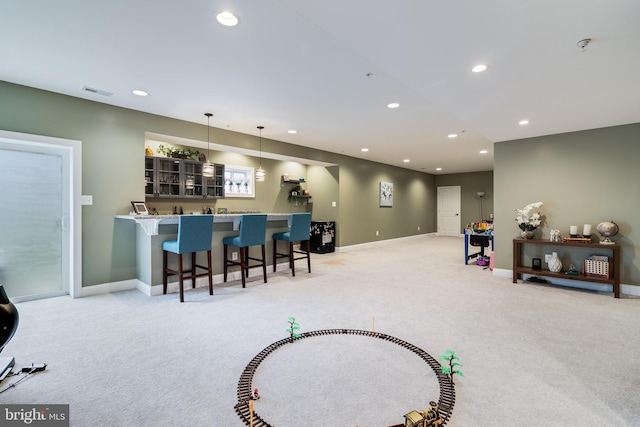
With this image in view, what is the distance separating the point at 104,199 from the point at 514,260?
5.99 metres

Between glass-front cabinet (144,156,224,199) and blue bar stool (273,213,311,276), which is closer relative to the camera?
blue bar stool (273,213,311,276)

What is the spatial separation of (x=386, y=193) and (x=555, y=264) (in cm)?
508

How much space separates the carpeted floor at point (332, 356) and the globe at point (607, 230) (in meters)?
0.79

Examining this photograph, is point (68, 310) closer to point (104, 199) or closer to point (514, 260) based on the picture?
point (104, 199)

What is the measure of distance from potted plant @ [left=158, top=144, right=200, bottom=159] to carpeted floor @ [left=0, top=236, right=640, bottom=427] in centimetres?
261

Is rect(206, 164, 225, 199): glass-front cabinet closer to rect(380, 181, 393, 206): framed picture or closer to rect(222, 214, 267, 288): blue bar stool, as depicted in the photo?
rect(222, 214, 267, 288): blue bar stool

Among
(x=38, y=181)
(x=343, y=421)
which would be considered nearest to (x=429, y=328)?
(x=343, y=421)

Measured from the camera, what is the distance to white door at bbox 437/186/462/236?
11.2 meters

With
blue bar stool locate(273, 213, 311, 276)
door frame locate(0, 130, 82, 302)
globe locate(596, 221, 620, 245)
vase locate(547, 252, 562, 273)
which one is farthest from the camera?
blue bar stool locate(273, 213, 311, 276)

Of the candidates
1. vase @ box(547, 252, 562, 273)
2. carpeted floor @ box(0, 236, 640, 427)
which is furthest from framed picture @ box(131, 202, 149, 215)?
vase @ box(547, 252, 562, 273)

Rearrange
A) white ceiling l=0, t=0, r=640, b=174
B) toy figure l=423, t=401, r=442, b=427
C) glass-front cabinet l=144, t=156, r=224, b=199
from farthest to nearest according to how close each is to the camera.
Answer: glass-front cabinet l=144, t=156, r=224, b=199, white ceiling l=0, t=0, r=640, b=174, toy figure l=423, t=401, r=442, b=427

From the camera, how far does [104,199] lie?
3.90 m

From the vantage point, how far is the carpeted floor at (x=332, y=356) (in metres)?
1.66

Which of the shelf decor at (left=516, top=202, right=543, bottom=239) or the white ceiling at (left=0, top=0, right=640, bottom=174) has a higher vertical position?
the white ceiling at (left=0, top=0, right=640, bottom=174)
